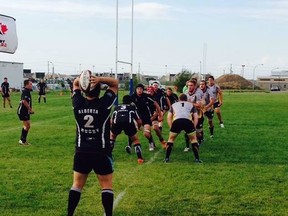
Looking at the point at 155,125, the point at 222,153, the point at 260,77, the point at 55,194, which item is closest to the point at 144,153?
the point at 155,125

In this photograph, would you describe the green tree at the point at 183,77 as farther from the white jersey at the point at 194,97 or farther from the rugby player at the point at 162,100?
the white jersey at the point at 194,97

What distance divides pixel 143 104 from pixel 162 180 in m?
3.89

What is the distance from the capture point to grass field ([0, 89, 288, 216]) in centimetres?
766

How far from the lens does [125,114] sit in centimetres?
1184

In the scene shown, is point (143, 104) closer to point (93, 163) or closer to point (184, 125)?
point (184, 125)

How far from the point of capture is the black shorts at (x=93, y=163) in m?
6.27

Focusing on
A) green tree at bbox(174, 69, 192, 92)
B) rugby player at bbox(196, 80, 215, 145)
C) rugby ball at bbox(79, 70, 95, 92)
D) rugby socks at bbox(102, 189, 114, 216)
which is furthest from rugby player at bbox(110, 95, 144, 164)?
green tree at bbox(174, 69, 192, 92)

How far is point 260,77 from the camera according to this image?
175 metres

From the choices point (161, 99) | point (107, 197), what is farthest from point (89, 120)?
point (161, 99)

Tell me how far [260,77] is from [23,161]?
168962mm

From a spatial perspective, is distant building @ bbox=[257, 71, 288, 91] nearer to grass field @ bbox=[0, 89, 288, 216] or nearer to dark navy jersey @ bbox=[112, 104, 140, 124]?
grass field @ bbox=[0, 89, 288, 216]

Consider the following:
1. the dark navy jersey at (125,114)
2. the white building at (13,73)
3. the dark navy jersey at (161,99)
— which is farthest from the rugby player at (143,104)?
the white building at (13,73)

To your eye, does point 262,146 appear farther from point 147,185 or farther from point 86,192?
point 86,192

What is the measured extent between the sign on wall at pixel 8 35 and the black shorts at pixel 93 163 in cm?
161
